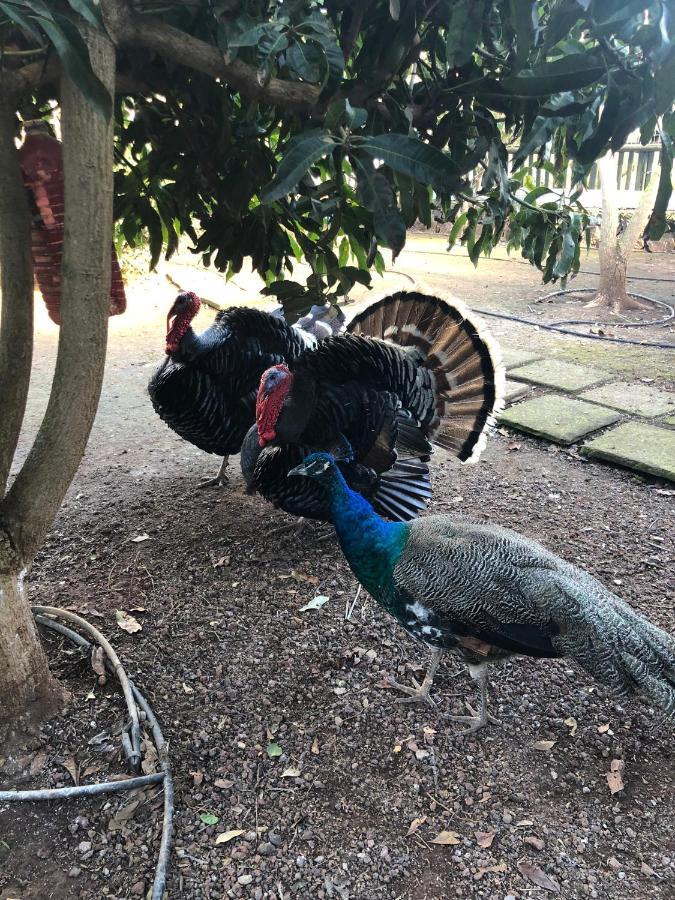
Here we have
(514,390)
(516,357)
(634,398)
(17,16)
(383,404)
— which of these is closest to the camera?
(17,16)

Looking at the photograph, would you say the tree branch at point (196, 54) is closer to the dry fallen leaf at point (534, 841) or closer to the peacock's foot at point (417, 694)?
the peacock's foot at point (417, 694)

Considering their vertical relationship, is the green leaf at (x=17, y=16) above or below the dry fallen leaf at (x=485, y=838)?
above

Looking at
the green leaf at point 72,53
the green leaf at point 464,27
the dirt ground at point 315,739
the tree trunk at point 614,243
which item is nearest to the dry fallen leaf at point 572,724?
the dirt ground at point 315,739

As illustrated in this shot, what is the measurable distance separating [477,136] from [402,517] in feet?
6.25

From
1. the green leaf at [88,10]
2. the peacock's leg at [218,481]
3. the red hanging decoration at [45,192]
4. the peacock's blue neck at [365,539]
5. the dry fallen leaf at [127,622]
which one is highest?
the green leaf at [88,10]

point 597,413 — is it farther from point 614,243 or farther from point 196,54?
point 196,54

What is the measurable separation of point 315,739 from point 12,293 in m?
1.65

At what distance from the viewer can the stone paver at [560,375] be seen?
5.20m

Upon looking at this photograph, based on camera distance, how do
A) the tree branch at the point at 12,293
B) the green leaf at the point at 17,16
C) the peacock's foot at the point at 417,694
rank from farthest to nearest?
the peacock's foot at the point at 417,694 → the tree branch at the point at 12,293 → the green leaf at the point at 17,16

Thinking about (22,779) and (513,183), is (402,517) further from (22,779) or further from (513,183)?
(22,779)

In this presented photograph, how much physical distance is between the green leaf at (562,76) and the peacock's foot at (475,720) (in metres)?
1.83

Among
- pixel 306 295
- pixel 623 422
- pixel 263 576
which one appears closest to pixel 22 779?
pixel 263 576

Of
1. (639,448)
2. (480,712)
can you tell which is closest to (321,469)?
(480,712)

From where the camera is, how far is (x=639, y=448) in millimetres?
4098
